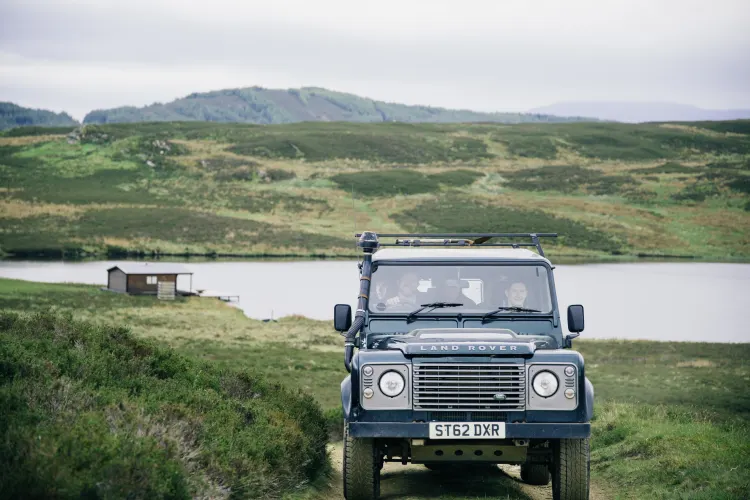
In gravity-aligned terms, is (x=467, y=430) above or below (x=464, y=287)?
below

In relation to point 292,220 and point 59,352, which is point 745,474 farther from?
point 292,220

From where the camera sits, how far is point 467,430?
881 centimetres

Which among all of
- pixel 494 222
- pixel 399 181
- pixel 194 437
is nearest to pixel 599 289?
pixel 494 222

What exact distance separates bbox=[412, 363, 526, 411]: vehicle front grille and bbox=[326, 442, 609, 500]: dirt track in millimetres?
1187

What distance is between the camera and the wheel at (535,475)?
11.9 metres

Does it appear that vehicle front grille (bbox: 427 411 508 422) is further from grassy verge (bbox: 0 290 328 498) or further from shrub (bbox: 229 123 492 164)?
shrub (bbox: 229 123 492 164)

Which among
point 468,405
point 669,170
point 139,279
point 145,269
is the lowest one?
point 139,279

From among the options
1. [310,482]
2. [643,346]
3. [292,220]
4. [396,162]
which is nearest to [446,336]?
[310,482]

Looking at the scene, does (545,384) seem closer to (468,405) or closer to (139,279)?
(468,405)

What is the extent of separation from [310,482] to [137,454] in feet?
13.9

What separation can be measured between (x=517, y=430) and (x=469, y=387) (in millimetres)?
602

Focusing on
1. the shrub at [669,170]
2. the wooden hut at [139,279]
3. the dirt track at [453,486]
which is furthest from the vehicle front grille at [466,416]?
the shrub at [669,170]

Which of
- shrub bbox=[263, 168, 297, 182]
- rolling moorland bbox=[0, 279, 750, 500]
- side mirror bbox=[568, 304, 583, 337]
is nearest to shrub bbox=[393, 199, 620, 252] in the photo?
shrub bbox=[263, 168, 297, 182]

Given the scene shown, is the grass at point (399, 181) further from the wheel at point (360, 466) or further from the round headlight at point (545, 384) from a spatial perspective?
the round headlight at point (545, 384)
